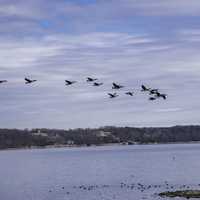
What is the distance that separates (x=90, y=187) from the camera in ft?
262

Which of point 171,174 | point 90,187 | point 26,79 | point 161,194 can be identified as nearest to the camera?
point 26,79

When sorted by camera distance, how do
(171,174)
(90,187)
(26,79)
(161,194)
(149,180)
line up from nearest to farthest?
1. (26,79)
2. (161,194)
3. (90,187)
4. (149,180)
5. (171,174)

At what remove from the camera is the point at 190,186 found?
247 feet

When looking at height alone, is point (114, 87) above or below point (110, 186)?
above

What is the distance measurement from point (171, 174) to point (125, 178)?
337 inches

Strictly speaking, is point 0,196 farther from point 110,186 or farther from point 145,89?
point 145,89

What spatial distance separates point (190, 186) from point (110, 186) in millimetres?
9684

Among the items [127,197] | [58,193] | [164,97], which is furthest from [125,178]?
[164,97]

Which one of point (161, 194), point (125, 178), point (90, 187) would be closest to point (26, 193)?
point (90, 187)

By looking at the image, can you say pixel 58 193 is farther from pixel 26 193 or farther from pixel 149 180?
pixel 149 180

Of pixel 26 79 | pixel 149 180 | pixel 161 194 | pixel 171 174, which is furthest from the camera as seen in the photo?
pixel 171 174

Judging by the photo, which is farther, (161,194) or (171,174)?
(171,174)

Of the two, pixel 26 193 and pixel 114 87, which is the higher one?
pixel 114 87

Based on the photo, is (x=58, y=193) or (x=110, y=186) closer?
(x=58, y=193)
